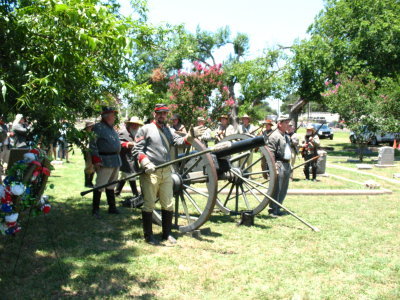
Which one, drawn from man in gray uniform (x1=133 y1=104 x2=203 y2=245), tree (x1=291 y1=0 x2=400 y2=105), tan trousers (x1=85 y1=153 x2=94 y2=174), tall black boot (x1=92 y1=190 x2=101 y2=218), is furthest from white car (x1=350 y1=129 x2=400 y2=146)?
man in gray uniform (x1=133 y1=104 x2=203 y2=245)

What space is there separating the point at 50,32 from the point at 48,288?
7.68ft

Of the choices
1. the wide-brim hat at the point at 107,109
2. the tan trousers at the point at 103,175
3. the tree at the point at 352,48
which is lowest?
the tan trousers at the point at 103,175

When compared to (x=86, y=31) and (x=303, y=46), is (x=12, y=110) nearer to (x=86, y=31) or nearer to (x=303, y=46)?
(x=86, y=31)

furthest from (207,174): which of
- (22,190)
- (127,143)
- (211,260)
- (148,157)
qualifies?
(127,143)

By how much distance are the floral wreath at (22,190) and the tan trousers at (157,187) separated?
150cm

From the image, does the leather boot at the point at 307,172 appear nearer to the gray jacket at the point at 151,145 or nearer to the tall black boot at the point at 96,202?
the tall black boot at the point at 96,202

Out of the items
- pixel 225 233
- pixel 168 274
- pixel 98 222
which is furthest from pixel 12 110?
pixel 225 233

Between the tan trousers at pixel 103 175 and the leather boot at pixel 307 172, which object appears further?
the leather boot at pixel 307 172

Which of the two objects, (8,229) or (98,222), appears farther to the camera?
(98,222)

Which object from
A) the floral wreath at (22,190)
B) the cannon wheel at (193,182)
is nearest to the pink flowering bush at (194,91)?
the cannon wheel at (193,182)

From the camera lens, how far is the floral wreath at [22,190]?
371cm

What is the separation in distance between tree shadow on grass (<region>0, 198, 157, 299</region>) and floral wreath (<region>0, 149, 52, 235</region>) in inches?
14.8

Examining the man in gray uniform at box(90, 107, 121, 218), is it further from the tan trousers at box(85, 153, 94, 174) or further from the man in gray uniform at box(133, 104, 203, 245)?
the man in gray uniform at box(133, 104, 203, 245)

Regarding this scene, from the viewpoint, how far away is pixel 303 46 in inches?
1043
